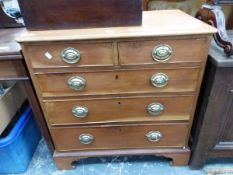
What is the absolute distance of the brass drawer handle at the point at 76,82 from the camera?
83cm

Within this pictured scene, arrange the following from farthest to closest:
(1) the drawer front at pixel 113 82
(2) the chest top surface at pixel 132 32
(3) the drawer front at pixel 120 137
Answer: (3) the drawer front at pixel 120 137 → (1) the drawer front at pixel 113 82 → (2) the chest top surface at pixel 132 32

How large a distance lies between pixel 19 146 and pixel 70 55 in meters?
0.67

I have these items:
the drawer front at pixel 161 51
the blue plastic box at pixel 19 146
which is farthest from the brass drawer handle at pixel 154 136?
the blue plastic box at pixel 19 146

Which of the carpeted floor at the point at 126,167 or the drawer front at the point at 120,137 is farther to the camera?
the carpeted floor at the point at 126,167

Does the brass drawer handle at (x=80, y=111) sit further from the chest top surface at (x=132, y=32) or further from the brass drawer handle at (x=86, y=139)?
the chest top surface at (x=132, y=32)

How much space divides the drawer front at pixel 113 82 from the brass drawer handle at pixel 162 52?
0.20 ft

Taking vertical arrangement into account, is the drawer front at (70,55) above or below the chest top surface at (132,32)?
below

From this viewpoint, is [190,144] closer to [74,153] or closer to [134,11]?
[74,153]

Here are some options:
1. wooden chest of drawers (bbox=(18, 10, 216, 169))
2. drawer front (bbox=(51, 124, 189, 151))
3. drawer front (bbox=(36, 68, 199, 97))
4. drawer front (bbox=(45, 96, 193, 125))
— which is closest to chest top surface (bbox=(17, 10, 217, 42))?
wooden chest of drawers (bbox=(18, 10, 216, 169))

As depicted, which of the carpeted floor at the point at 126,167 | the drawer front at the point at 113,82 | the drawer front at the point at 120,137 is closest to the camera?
the drawer front at the point at 113,82

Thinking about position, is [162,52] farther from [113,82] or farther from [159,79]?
[113,82]

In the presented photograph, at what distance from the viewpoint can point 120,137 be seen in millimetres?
1050

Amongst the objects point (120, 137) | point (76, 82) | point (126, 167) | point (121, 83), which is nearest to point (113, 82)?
point (121, 83)

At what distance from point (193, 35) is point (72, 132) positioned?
72 cm
